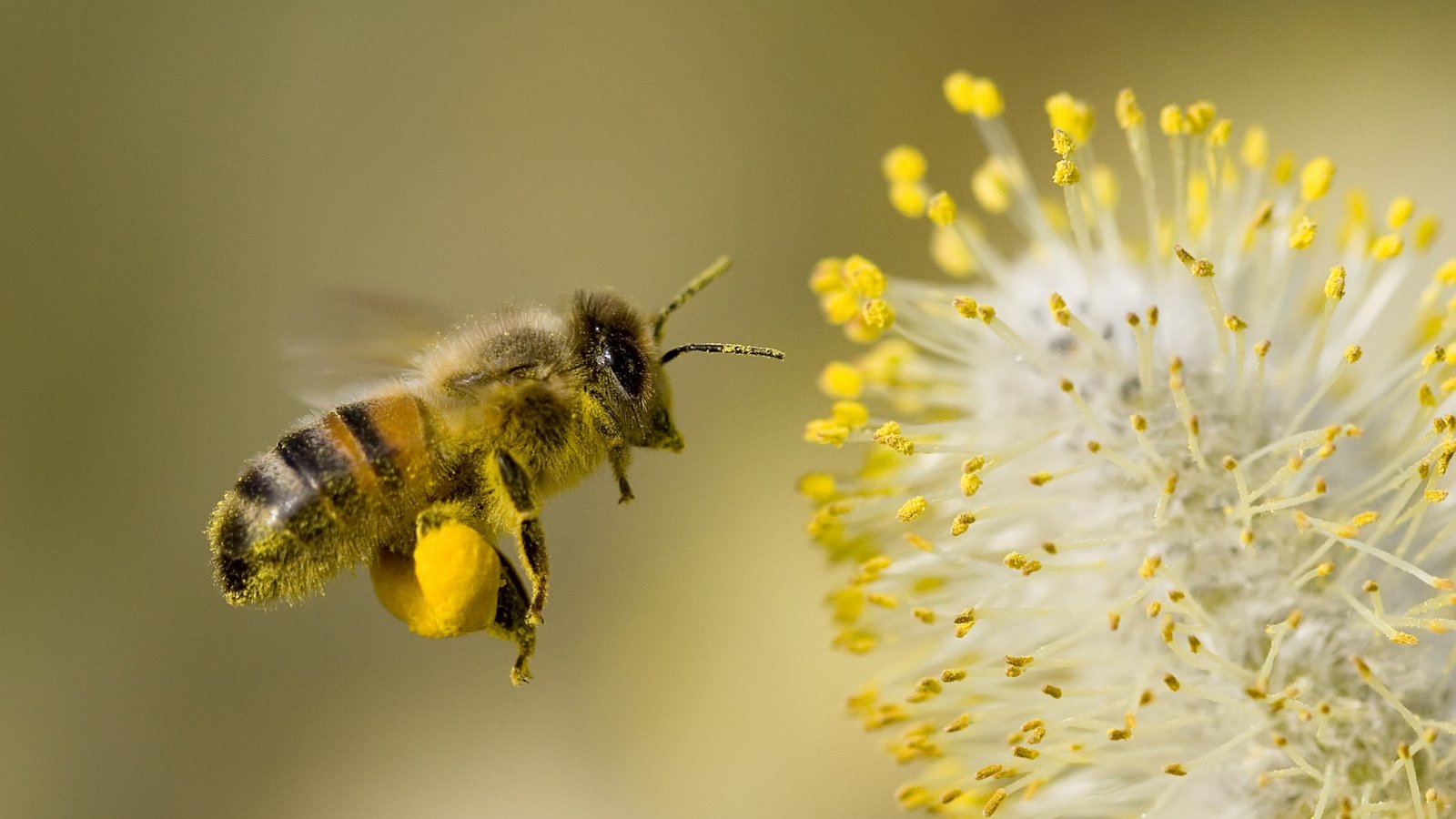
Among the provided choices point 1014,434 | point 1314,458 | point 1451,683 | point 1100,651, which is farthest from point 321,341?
point 1451,683

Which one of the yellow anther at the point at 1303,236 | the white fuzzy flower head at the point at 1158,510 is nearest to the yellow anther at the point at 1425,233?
the white fuzzy flower head at the point at 1158,510

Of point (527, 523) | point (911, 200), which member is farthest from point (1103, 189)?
point (527, 523)

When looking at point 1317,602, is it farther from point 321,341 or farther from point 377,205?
point 377,205

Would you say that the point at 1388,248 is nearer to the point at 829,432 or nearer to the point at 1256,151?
the point at 1256,151

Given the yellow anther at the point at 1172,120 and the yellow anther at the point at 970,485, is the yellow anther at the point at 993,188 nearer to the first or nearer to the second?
the yellow anther at the point at 1172,120

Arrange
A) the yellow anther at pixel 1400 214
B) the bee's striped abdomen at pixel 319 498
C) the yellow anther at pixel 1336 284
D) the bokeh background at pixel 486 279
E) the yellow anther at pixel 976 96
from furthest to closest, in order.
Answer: the bokeh background at pixel 486 279 < the yellow anther at pixel 976 96 < the yellow anther at pixel 1400 214 < the yellow anther at pixel 1336 284 < the bee's striped abdomen at pixel 319 498

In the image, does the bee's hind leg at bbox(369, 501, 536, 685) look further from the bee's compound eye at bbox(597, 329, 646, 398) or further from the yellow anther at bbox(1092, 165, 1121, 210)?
the yellow anther at bbox(1092, 165, 1121, 210)
